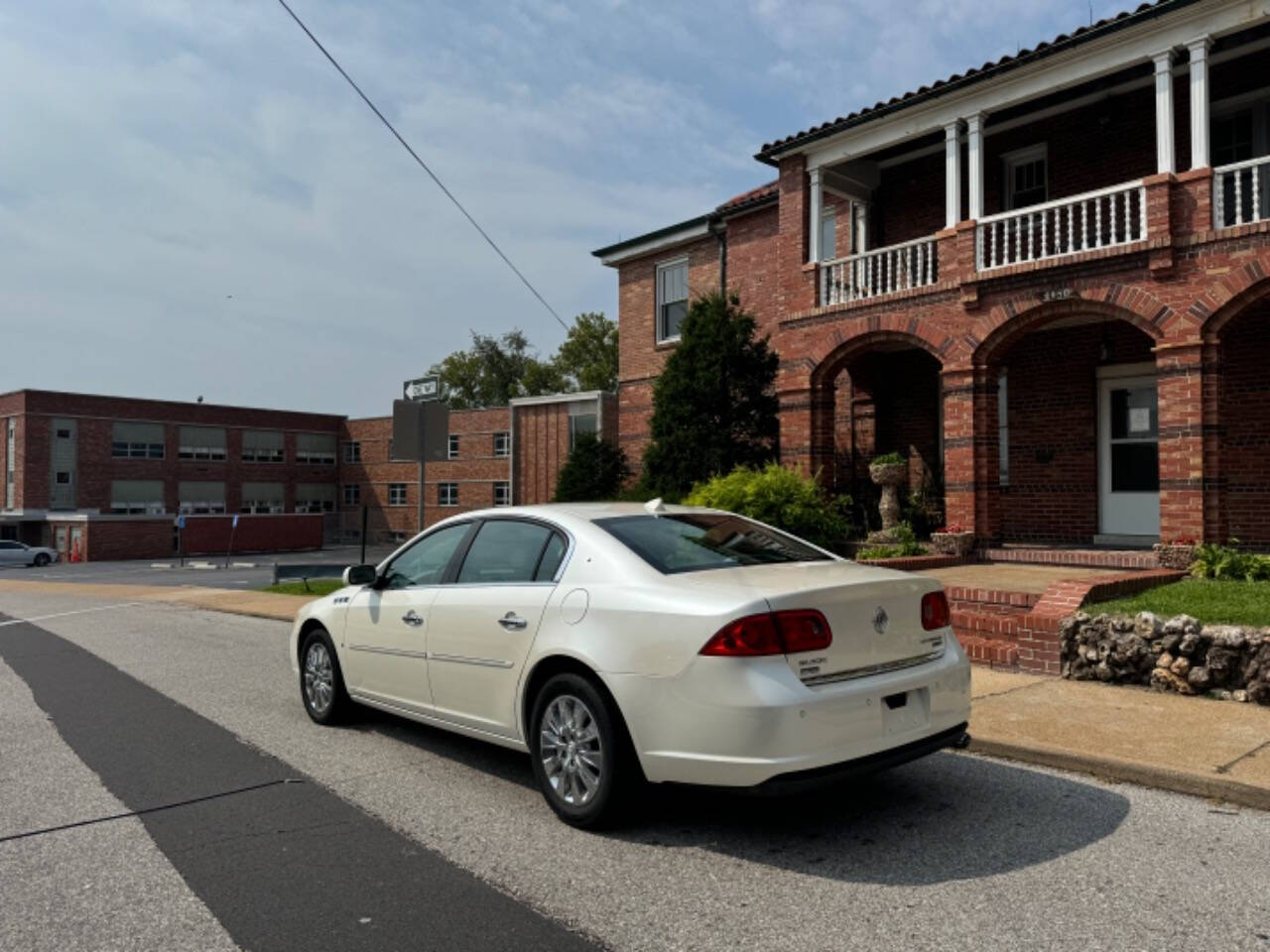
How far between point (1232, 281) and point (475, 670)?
10.3m

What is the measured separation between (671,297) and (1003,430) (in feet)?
29.4

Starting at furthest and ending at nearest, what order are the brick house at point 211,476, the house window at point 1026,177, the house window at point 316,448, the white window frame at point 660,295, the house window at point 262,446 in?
the house window at point 316,448, the house window at point 262,446, the brick house at point 211,476, the white window frame at point 660,295, the house window at point 1026,177

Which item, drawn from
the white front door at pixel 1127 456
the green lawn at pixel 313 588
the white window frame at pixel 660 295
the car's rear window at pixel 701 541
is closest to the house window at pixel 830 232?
the white window frame at pixel 660 295

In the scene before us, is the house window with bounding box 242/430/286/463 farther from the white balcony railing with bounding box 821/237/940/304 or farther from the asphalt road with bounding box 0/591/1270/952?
the asphalt road with bounding box 0/591/1270/952

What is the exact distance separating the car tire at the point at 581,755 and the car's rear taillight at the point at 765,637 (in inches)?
25.7

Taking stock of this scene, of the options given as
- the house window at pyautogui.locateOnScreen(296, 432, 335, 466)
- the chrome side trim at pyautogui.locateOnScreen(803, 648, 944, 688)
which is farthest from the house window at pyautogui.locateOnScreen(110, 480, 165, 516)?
the chrome side trim at pyautogui.locateOnScreen(803, 648, 944, 688)

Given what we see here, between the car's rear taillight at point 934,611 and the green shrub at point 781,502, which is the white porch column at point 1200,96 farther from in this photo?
the car's rear taillight at point 934,611

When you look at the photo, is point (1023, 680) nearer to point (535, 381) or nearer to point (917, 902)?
point (917, 902)

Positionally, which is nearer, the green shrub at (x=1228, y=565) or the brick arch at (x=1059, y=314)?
the green shrub at (x=1228, y=565)

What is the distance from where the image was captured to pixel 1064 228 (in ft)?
46.1

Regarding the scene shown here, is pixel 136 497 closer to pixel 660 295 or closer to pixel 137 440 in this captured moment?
pixel 137 440

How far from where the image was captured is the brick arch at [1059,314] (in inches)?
456

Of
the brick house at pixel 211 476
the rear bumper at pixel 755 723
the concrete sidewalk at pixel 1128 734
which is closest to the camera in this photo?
the rear bumper at pixel 755 723

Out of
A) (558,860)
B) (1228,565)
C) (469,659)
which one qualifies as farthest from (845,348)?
(558,860)
